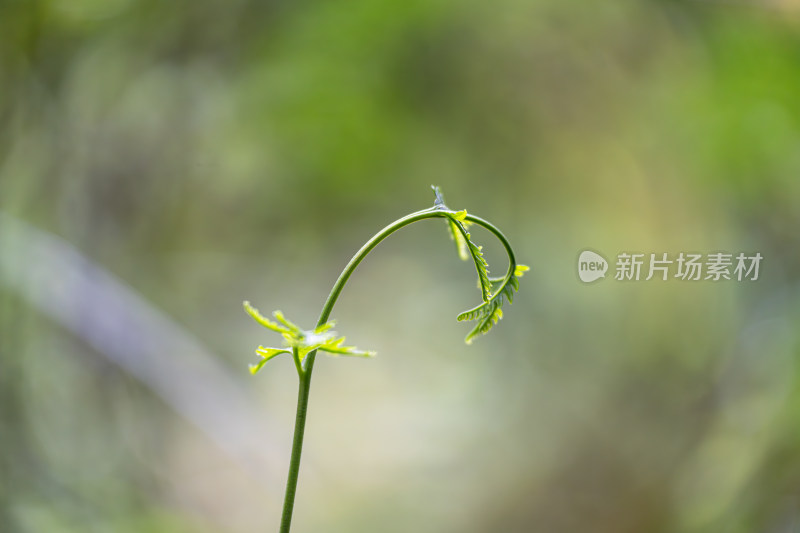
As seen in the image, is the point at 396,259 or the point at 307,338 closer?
the point at 307,338

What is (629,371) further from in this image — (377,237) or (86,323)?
(377,237)
